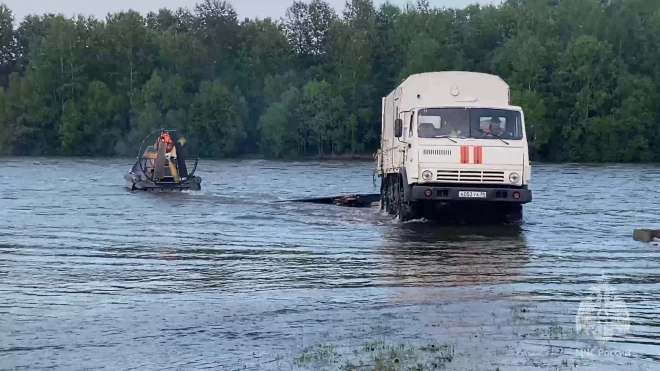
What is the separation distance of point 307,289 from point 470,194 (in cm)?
795

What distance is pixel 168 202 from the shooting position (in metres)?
27.6

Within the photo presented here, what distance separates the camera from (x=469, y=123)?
1969cm

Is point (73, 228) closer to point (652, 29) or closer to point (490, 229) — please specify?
point (490, 229)

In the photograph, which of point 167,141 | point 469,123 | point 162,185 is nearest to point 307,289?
point 469,123

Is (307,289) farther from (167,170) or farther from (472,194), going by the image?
(167,170)

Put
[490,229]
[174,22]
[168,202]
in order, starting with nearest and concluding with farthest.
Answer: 1. [490,229]
2. [168,202]
3. [174,22]

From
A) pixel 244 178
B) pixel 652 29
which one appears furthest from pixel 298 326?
pixel 652 29

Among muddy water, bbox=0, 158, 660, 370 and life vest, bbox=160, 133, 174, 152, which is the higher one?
life vest, bbox=160, 133, 174, 152

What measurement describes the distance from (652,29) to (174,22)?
157 feet

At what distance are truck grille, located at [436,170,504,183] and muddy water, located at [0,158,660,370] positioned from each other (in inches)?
40.8

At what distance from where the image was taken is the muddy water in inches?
332

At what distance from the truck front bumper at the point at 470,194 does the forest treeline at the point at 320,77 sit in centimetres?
5721

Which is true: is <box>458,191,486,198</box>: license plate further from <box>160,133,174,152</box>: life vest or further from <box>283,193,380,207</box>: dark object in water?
<box>160,133,174,152</box>: life vest

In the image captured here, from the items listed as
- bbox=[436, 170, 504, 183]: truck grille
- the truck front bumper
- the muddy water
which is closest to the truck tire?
the muddy water
